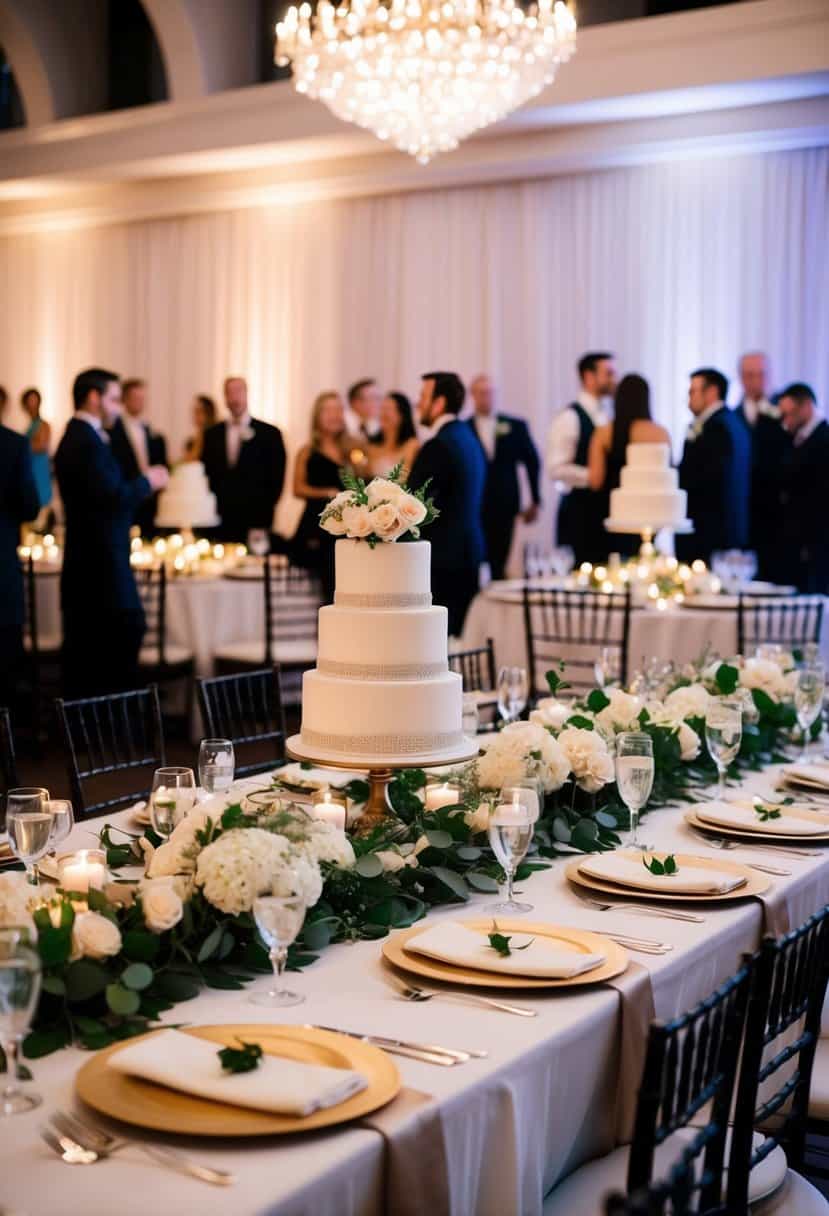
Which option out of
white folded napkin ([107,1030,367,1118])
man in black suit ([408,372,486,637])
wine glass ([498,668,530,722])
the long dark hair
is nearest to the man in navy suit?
the long dark hair

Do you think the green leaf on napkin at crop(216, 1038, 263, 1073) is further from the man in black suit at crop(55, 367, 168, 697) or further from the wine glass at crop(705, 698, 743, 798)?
the man in black suit at crop(55, 367, 168, 697)

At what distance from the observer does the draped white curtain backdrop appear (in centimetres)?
1038

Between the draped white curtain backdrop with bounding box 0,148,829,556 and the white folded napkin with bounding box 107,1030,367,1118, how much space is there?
328 inches

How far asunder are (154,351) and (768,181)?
5975mm

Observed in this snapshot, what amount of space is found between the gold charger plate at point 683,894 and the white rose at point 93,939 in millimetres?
929

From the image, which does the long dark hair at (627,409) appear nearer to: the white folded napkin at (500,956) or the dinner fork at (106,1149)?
the white folded napkin at (500,956)

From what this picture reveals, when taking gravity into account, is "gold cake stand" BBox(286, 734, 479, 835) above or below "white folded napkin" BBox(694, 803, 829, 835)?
above

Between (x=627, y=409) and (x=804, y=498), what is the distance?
3.55 feet

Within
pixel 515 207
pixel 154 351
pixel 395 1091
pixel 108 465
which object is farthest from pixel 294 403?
pixel 395 1091

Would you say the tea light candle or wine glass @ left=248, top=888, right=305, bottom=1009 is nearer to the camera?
wine glass @ left=248, top=888, right=305, bottom=1009

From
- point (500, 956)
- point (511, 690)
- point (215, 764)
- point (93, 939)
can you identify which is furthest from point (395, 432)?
point (93, 939)

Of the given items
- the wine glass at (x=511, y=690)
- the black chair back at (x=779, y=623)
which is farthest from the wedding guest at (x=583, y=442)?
the wine glass at (x=511, y=690)

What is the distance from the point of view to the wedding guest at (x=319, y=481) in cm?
859

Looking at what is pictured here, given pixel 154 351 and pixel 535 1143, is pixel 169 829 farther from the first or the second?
pixel 154 351
